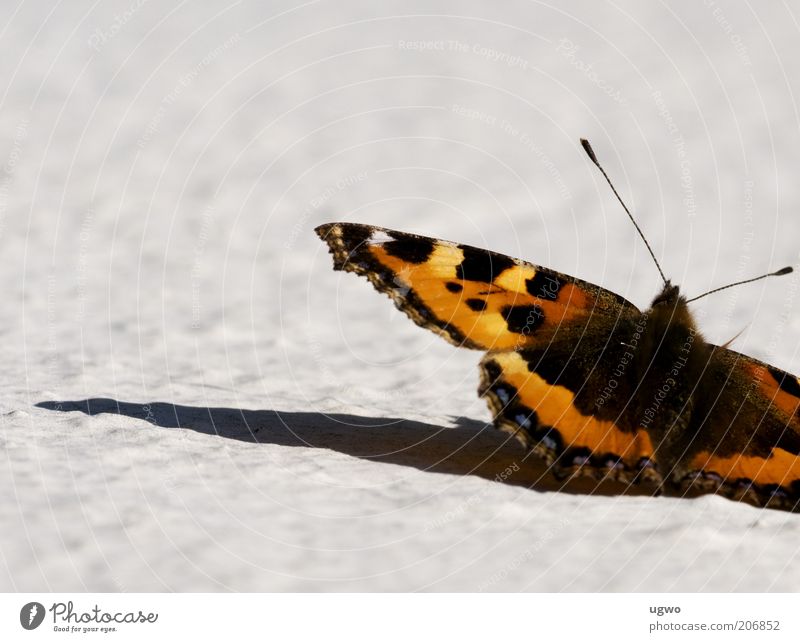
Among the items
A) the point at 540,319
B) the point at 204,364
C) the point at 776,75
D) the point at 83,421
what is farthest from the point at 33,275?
the point at 776,75

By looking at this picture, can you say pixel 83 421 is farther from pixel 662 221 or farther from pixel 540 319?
pixel 662 221
